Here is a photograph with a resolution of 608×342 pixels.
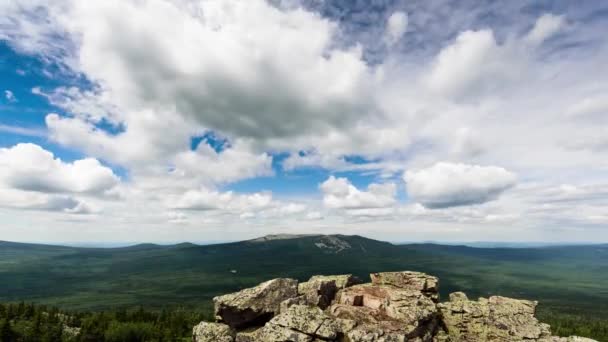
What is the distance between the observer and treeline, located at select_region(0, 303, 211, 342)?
436 feet

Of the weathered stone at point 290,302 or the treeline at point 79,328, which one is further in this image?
the treeline at point 79,328

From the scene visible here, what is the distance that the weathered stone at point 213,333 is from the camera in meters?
34.9

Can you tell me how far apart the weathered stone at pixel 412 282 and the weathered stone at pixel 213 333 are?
2266 centimetres

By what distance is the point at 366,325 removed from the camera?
34.8 m

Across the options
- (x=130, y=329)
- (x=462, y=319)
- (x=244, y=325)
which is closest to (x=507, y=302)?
(x=462, y=319)

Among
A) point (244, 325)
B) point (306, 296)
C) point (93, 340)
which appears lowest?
point (93, 340)

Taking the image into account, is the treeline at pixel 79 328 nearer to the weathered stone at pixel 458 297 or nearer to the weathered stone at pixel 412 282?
the weathered stone at pixel 412 282

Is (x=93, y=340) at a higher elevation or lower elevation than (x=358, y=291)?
lower

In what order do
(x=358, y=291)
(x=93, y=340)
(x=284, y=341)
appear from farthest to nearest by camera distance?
(x=93, y=340) < (x=358, y=291) < (x=284, y=341)

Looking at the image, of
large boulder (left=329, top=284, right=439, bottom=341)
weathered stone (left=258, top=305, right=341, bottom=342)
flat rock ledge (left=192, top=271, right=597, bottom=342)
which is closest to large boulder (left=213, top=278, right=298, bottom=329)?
flat rock ledge (left=192, top=271, right=597, bottom=342)

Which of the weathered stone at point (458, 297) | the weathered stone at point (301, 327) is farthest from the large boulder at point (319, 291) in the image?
the weathered stone at point (458, 297)

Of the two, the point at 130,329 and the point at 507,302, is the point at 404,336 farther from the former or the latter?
the point at 130,329

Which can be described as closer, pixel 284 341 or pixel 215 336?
pixel 284 341

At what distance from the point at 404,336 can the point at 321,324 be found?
8.55 m
